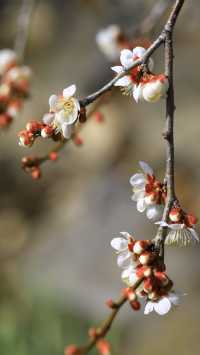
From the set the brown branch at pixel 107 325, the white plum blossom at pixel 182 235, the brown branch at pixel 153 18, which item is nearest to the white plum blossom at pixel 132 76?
the white plum blossom at pixel 182 235

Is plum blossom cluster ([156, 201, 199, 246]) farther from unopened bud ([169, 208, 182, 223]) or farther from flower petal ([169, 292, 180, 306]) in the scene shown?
flower petal ([169, 292, 180, 306])

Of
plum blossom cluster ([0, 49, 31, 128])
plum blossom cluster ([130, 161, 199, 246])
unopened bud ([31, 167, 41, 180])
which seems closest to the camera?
plum blossom cluster ([130, 161, 199, 246])

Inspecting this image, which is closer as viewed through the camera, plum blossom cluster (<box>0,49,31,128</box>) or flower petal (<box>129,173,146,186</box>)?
flower petal (<box>129,173,146,186</box>)

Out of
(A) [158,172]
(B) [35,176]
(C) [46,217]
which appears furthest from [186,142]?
(B) [35,176]

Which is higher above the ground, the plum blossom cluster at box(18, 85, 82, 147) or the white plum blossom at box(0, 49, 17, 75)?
the white plum blossom at box(0, 49, 17, 75)

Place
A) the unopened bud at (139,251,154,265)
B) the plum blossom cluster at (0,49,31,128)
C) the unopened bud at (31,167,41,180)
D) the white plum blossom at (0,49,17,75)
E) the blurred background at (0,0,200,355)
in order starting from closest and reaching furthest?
the unopened bud at (139,251,154,265) → the unopened bud at (31,167,41,180) → the plum blossom cluster at (0,49,31,128) → the white plum blossom at (0,49,17,75) → the blurred background at (0,0,200,355)

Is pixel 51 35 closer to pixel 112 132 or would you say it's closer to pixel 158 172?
pixel 112 132

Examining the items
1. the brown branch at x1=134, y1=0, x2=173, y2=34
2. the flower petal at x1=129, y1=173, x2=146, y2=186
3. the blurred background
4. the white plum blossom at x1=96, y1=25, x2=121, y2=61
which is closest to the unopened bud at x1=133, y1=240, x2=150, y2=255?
the flower petal at x1=129, y1=173, x2=146, y2=186

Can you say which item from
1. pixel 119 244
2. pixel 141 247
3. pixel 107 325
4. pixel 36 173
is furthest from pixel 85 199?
pixel 141 247
